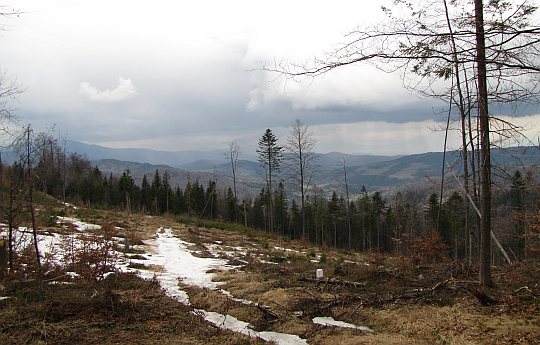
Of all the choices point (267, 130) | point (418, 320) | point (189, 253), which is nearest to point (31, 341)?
point (418, 320)

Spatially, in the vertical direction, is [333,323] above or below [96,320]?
below

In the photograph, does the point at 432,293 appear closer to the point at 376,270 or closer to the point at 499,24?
the point at 376,270

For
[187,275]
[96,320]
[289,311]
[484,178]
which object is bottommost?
[187,275]

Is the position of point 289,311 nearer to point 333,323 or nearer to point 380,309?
point 333,323

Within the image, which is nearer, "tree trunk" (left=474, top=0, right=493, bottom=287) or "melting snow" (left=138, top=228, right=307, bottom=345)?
"tree trunk" (left=474, top=0, right=493, bottom=287)

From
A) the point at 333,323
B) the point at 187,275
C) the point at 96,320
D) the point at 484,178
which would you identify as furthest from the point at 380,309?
the point at 187,275

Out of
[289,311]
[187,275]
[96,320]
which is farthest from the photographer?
[187,275]

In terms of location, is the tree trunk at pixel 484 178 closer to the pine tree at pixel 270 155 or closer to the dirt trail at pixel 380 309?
the dirt trail at pixel 380 309

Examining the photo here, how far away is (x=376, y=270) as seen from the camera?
11.0 metres

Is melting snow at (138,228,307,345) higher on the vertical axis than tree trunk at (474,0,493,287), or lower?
lower

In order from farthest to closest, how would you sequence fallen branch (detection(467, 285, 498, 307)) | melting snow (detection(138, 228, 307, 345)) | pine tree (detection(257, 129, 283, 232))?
pine tree (detection(257, 129, 283, 232)), fallen branch (detection(467, 285, 498, 307)), melting snow (detection(138, 228, 307, 345))

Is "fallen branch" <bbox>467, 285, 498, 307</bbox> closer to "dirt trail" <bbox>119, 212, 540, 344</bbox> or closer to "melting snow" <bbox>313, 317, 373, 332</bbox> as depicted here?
"dirt trail" <bbox>119, 212, 540, 344</bbox>

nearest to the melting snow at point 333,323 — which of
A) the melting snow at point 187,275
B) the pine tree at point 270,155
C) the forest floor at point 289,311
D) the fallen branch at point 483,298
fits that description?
the forest floor at point 289,311

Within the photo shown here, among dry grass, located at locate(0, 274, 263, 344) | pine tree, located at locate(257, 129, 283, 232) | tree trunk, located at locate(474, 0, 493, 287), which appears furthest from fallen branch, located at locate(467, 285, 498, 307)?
pine tree, located at locate(257, 129, 283, 232)
